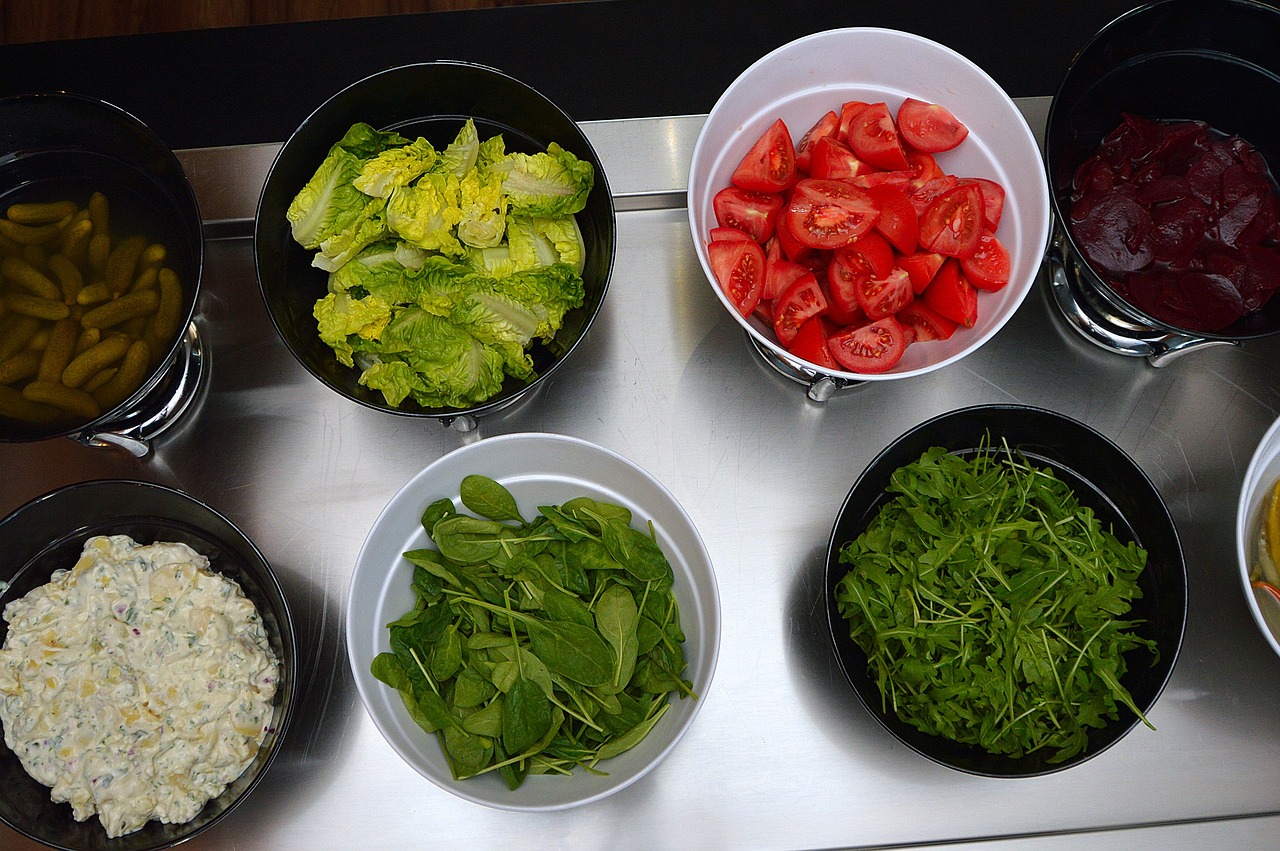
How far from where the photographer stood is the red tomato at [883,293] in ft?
4.63

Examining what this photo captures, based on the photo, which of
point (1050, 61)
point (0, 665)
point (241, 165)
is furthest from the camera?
point (1050, 61)

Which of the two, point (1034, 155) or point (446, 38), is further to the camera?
point (446, 38)

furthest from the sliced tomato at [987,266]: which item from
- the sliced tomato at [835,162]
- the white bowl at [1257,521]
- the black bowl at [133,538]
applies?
the black bowl at [133,538]

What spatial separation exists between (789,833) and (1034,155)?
1.12m

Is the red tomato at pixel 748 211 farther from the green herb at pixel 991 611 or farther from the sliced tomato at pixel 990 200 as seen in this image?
the green herb at pixel 991 611

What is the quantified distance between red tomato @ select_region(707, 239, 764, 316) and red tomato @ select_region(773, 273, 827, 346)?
0.05 metres

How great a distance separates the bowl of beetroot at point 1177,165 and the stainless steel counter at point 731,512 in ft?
0.55

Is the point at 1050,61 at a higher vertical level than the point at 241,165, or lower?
higher

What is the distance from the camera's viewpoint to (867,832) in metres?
1.46

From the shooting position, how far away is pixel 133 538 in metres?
1.47

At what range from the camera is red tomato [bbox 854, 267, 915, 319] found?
4.63 ft

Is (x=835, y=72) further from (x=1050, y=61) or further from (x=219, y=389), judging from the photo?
(x=219, y=389)

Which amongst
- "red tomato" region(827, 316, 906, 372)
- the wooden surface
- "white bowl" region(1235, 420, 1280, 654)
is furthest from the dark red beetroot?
the wooden surface

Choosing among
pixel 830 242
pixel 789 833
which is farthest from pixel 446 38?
pixel 789 833
